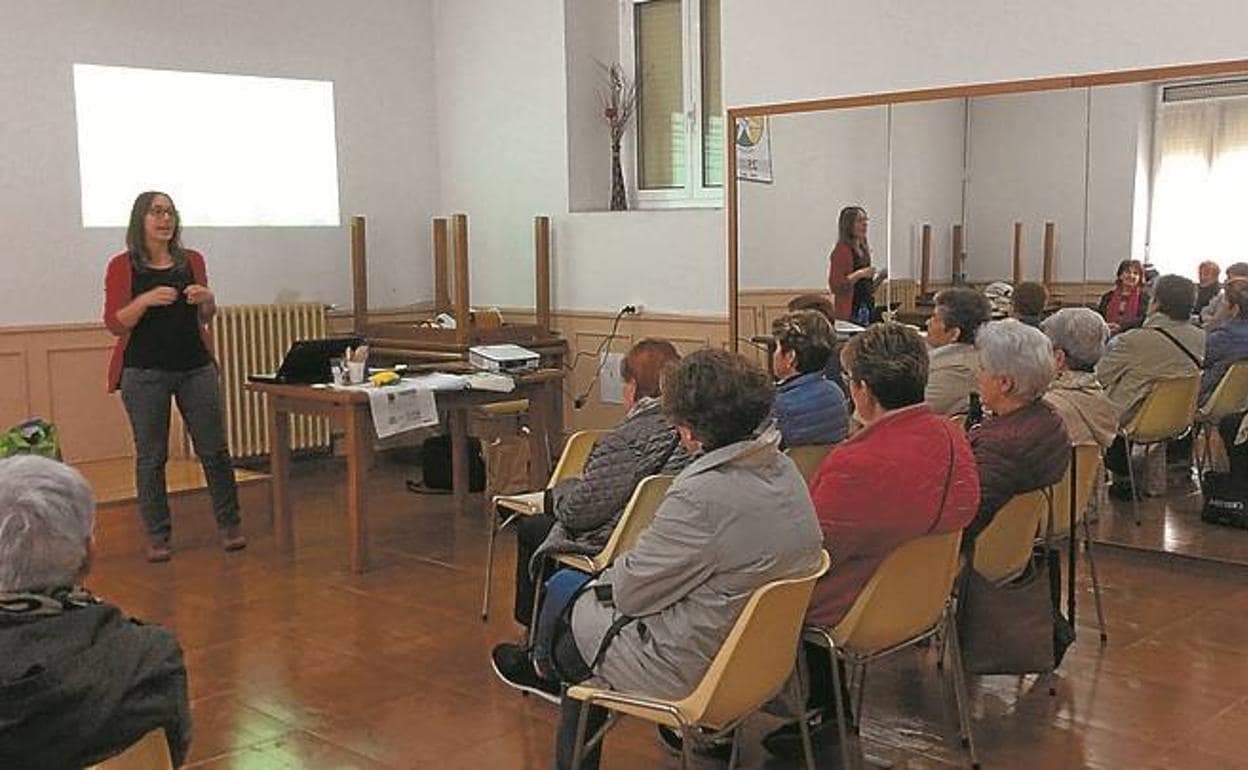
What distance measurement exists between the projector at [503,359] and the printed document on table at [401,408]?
0.48 metres

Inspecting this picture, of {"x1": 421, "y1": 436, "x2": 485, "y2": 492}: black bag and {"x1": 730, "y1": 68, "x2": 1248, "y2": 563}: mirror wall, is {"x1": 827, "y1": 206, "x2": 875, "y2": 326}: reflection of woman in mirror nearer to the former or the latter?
{"x1": 730, "y1": 68, "x2": 1248, "y2": 563}: mirror wall

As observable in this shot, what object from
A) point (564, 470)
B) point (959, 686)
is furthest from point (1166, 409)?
point (564, 470)

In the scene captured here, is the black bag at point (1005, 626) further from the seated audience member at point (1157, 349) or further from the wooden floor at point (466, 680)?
the seated audience member at point (1157, 349)

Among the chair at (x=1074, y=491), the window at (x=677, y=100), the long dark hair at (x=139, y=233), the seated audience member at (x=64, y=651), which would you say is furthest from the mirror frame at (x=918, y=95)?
the seated audience member at (x=64, y=651)

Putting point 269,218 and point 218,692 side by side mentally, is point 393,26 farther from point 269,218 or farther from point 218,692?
point 218,692

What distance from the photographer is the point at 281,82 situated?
7.42 metres

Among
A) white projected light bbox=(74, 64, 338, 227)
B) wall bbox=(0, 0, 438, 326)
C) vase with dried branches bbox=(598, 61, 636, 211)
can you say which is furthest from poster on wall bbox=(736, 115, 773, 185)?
white projected light bbox=(74, 64, 338, 227)

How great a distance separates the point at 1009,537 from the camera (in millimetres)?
3607

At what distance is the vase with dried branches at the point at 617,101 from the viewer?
7.46 meters

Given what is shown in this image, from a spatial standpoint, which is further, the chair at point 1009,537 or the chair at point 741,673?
the chair at point 1009,537

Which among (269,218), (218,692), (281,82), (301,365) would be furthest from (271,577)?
(281,82)

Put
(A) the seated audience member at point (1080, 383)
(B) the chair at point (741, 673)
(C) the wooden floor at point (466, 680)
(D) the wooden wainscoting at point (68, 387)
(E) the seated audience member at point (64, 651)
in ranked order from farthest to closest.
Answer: (D) the wooden wainscoting at point (68, 387) → (A) the seated audience member at point (1080, 383) → (C) the wooden floor at point (466, 680) → (B) the chair at point (741, 673) → (E) the seated audience member at point (64, 651)

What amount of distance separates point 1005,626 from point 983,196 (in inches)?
103

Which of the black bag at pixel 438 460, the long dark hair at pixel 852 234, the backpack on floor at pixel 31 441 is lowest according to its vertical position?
the black bag at pixel 438 460
